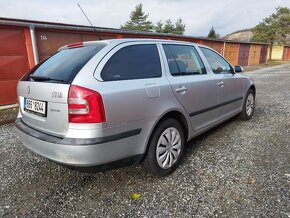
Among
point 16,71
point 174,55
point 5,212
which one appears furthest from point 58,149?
point 16,71

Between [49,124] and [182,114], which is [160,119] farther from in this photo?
[49,124]

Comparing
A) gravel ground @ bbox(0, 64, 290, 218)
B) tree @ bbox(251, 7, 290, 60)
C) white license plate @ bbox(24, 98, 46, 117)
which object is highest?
tree @ bbox(251, 7, 290, 60)

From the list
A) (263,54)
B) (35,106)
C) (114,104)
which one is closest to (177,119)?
(114,104)

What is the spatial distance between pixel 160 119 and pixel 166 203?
3.02 ft

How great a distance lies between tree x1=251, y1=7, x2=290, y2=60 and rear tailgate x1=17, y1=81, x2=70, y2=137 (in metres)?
48.4

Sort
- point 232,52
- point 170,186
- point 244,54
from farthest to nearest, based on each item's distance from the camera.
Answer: point 244,54 → point 232,52 → point 170,186

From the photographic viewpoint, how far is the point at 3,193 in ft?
8.80

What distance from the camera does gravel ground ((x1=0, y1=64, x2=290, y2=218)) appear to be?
2.35m

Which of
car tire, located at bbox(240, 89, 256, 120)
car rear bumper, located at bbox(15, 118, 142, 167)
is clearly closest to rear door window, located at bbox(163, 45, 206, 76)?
car rear bumper, located at bbox(15, 118, 142, 167)

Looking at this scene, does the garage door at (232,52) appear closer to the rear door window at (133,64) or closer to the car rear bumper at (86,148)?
the rear door window at (133,64)

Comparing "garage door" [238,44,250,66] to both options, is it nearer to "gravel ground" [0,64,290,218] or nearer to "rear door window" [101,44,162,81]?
"gravel ground" [0,64,290,218]

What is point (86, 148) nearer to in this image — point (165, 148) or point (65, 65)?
point (65, 65)

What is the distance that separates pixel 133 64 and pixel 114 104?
0.61 m

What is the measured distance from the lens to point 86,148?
2.14 m
